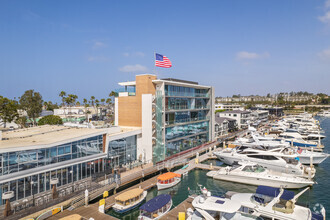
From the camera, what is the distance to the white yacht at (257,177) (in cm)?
2661

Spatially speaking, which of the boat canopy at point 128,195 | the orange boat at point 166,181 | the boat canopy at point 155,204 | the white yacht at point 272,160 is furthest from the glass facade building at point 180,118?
the boat canopy at point 155,204

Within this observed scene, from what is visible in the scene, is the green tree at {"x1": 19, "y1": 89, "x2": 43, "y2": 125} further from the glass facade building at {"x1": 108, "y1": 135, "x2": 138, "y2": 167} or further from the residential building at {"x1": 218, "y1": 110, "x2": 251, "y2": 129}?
the residential building at {"x1": 218, "y1": 110, "x2": 251, "y2": 129}

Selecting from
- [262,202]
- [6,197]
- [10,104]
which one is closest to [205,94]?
[262,202]

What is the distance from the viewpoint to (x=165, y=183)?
2642 cm

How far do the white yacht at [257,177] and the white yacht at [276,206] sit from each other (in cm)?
886

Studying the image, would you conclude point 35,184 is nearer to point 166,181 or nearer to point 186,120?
point 166,181

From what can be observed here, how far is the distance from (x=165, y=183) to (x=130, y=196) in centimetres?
641

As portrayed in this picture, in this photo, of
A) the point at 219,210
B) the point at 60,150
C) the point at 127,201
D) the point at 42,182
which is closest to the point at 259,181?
the point at 219,210

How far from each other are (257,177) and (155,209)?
52.2 feet

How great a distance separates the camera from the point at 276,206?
56.4ft

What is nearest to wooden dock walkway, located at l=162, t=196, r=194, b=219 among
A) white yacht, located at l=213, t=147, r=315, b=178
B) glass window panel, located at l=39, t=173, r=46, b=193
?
glass window panel, located at l=39, t=173, r=46, b=193

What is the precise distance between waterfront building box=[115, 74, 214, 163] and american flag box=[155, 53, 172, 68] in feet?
7.64

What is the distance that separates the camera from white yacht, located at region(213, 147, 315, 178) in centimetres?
3005

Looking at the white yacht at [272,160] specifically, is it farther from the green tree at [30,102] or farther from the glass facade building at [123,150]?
the green tree at [30,102]
